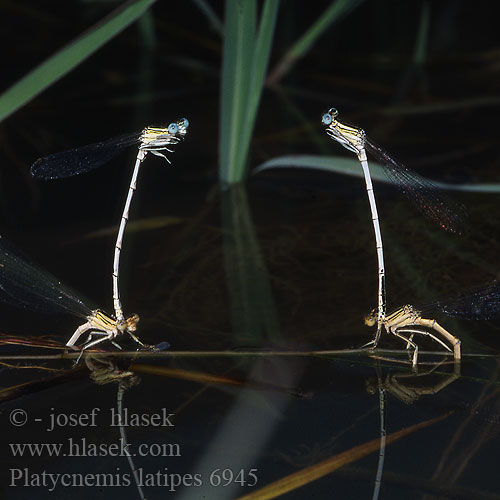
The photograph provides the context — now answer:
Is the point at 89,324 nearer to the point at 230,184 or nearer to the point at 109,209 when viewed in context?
the point at 109,209

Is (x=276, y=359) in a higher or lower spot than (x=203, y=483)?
higher

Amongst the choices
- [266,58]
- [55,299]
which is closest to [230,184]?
[266,58]

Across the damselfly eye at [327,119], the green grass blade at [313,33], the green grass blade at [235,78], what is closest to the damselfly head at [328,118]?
the damselfly eye at [327,119]

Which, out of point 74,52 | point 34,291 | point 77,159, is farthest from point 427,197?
point 74,52

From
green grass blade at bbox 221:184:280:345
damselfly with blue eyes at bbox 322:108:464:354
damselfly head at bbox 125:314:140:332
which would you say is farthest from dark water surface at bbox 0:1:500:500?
damselfly with blue eyes at bbox 322:108:464:354

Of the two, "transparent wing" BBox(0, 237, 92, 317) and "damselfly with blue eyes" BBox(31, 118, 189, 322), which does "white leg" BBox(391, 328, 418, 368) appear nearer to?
"damselfly with blue eyes" BBox(31, 118, 189, 322)

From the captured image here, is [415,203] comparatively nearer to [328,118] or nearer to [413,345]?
[413,345]
